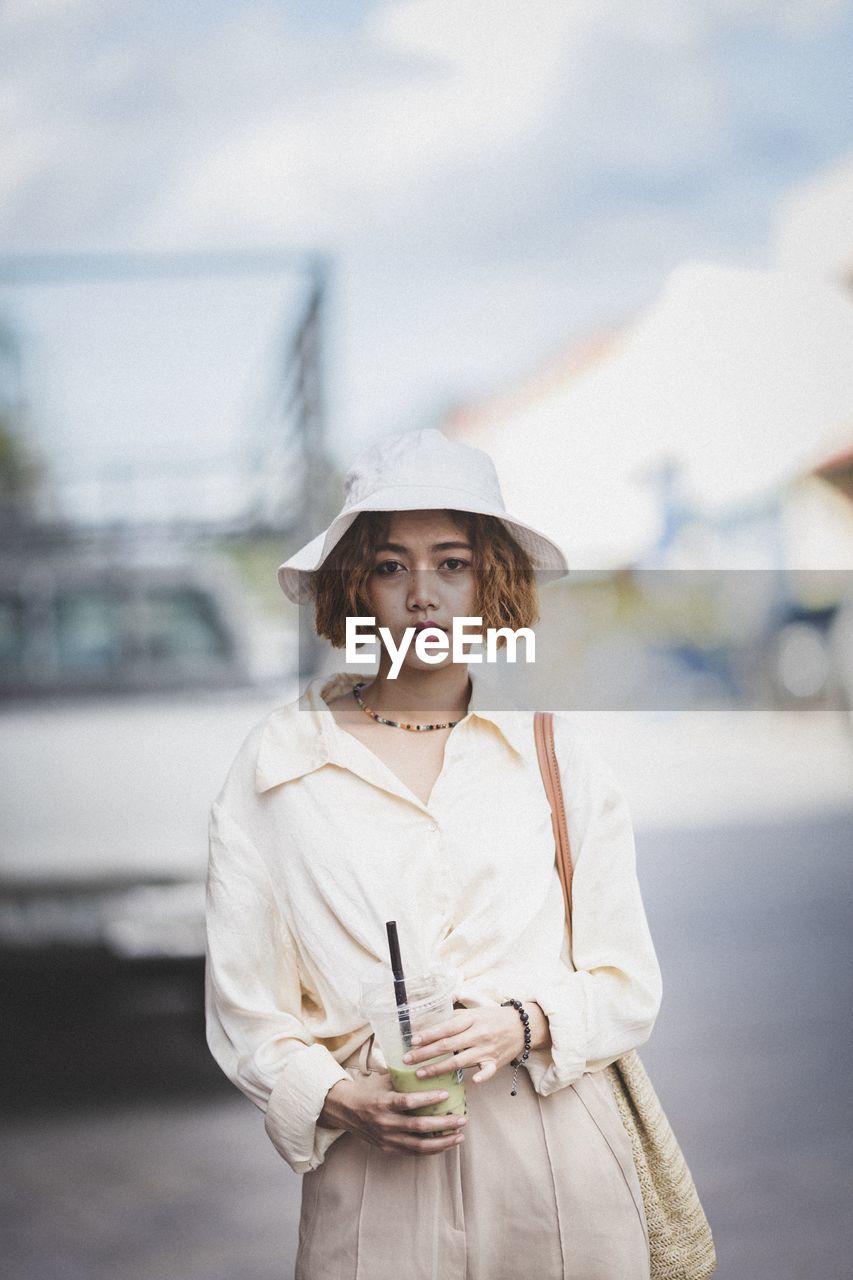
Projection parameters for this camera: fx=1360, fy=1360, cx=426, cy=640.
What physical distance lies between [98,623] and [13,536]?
1.13 meters

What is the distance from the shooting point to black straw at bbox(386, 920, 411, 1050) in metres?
1.39

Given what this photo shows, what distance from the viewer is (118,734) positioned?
4.04 meters

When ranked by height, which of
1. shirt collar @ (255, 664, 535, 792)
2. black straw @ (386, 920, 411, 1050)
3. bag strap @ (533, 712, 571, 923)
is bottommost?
black straw @ (386, 920, 411, 1050)

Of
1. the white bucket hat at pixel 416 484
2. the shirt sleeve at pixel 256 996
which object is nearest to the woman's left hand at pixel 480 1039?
the shirt sleeve at pixel 256 996

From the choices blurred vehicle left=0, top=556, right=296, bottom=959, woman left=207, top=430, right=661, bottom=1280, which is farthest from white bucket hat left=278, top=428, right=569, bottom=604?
blurred vehicle left=0, top=556, right=296, bottom=959

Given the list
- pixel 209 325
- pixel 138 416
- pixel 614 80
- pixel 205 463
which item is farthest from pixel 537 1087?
pixel 138 416

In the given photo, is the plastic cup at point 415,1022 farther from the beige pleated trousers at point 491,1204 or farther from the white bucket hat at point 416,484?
the white bucket hat at point 416,484

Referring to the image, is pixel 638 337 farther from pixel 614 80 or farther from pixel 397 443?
pixel 397 443

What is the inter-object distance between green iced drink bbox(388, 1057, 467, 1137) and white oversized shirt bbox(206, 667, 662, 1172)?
9 centimetres

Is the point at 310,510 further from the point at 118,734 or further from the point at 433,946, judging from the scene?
the point at 433,946

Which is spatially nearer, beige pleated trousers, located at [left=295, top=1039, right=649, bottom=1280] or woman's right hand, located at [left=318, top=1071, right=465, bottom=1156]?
woman's right hand, located at [left=318, top=1071, right=465, bottom=1156]

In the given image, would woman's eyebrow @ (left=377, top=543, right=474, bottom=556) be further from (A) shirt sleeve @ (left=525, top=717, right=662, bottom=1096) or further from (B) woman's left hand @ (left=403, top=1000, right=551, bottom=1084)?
(B) woman's left hand @ (left=403, top=1000, right=551, bottom=1084)

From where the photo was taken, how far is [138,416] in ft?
23.8

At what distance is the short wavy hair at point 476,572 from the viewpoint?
164cm
